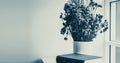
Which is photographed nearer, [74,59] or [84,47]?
[74,59]

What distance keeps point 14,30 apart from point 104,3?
1.09 m

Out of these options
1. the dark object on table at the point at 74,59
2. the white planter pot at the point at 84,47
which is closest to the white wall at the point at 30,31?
the dark object on table at the point at 74,59

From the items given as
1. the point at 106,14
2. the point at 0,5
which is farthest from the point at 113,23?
the point at 0,5

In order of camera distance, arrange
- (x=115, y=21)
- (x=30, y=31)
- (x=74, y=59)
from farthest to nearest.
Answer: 1. (x=115, y=21)
2. (x=30, y=31)
3. (x=74, y=59)

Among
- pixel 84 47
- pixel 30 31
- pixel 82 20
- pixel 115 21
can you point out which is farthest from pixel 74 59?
pixel 115 21

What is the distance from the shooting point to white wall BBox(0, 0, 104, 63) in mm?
1702

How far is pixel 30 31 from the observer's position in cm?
181

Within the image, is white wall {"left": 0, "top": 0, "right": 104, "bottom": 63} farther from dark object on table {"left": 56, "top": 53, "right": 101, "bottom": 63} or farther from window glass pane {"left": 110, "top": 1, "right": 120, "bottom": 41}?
window glass pane {"left": 110, "top": 1, "right": 120, "bottom": 41}

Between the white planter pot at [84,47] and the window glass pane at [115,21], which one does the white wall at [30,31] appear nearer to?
the white planter pot at [84,47]

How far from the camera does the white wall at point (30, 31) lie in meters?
1.70

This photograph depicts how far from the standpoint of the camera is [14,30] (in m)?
1.73

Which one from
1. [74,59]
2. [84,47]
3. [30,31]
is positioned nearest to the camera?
[74,59]

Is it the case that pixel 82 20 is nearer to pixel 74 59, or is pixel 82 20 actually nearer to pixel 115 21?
pixel 74 59

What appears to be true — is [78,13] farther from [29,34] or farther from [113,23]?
[113,23]
